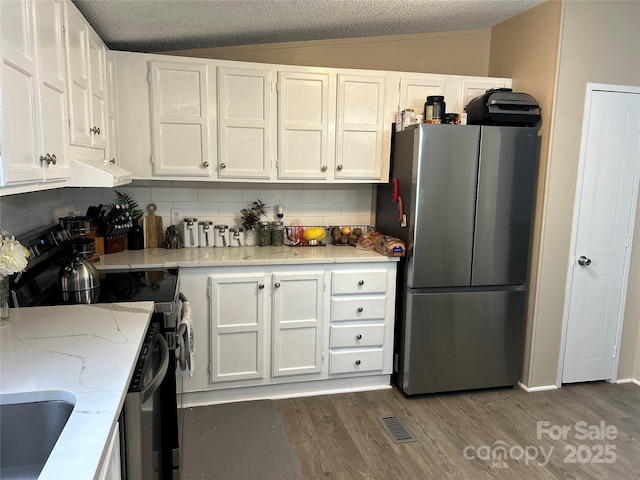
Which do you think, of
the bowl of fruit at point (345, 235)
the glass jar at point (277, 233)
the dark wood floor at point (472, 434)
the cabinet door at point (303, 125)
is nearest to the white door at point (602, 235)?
the dark wood floor at point (472, 434)

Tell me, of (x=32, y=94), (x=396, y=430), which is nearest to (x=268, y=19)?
(x=32, y=94)

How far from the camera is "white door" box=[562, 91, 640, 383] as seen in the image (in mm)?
3080

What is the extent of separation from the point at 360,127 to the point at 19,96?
2171mm

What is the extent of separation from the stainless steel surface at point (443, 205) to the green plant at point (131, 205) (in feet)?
6.06

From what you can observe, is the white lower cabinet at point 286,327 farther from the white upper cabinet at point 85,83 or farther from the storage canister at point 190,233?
the white upper cabinet at point 85,83

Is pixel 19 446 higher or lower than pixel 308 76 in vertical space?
lower

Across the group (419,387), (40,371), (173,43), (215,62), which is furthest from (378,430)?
(173,43)

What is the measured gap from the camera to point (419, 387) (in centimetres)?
311

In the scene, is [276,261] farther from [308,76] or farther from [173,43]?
[173,43]

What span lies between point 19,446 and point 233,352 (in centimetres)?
181

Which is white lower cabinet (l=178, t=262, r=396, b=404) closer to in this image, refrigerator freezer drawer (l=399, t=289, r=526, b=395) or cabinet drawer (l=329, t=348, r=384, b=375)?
cabinet drawer (l=329, t=348, r=384, b=375)

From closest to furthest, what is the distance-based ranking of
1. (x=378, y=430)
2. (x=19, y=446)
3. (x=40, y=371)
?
(x=19, y=446)
(x=40, y=371)
(x=378, y=430)

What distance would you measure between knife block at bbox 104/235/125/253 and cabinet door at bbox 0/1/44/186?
1479 mm

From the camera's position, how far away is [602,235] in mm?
3205
